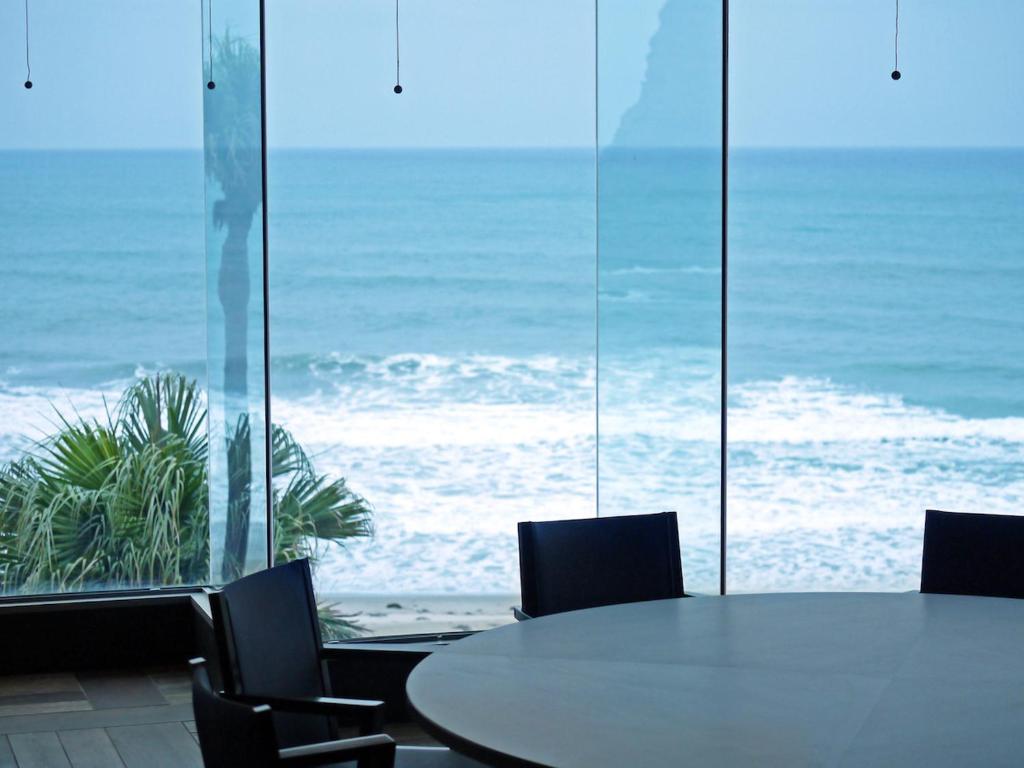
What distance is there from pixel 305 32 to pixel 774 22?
25.0 ft

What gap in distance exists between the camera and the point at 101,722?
12.5 ft

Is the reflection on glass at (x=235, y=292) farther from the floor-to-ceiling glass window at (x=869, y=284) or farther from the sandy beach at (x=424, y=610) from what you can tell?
the floor-to-ceiling glass window at (x=869, y=284)

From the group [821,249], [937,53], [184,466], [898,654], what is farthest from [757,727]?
[937,53]

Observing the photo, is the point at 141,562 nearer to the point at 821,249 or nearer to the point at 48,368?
the point at 48,368

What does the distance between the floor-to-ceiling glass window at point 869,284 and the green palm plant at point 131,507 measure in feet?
46.3

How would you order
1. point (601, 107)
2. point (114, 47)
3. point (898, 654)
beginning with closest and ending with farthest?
point (898, 654) < point (601, 107) < point (114, 47)

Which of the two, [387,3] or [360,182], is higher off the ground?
[387,3]

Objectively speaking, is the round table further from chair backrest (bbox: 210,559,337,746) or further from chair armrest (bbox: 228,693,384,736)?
chair backrest (bbox: 210,559,337,746)

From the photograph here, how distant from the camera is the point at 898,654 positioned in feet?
7.38

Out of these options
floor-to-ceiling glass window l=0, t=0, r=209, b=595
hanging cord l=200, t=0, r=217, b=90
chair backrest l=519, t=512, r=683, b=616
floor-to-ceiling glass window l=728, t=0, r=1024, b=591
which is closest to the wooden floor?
chair backrest l=519, t=512, r=683, b=616

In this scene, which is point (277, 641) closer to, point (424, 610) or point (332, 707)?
point (332, 707)

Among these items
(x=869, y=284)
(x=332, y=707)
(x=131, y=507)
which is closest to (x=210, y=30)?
(x=131, y=507)

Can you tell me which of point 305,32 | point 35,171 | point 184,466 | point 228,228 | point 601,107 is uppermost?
point 305,32

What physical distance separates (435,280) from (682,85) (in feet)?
49.5
